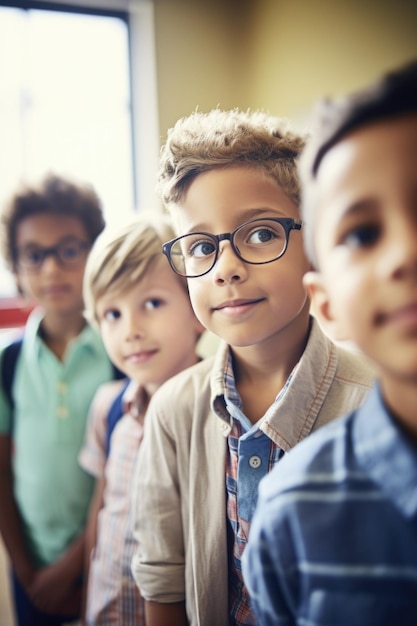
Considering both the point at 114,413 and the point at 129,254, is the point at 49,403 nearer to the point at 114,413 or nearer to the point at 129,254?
the point at 114,413

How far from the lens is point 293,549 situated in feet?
1.22

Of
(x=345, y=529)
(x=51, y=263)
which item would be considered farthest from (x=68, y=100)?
(x=345, y=529)

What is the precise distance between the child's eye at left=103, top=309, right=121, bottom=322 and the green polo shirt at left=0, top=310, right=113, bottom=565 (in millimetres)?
262

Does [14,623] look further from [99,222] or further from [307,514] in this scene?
[307,514]

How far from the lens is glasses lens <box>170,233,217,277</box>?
1.52ft

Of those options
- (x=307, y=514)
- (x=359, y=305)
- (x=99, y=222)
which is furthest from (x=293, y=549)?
(x=99, y=222)

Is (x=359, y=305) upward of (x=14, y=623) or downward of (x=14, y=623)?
upward

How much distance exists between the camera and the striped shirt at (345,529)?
0.33 m

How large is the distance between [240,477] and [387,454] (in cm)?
18

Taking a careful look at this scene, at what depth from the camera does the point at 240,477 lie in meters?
0.48

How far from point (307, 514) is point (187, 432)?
8.9 inches

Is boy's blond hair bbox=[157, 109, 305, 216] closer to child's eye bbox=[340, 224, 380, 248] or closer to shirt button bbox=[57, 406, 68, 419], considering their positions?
child's eye bbox=[340, 224, 380, 248]

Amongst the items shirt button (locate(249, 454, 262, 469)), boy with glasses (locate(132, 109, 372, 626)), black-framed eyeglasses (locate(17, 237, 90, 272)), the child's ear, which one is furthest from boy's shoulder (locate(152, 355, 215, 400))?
black-framed eyeglasses (locate(17, 237, 90, 272))

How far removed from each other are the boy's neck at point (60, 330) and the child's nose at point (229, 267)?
56cm
